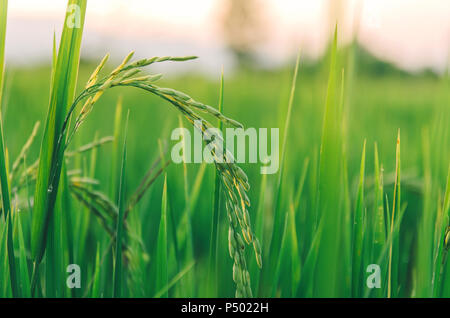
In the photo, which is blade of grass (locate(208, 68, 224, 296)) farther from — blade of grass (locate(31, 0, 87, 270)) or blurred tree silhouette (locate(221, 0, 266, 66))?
blurred tree silhouette (locate(221, 0, 266, 66))

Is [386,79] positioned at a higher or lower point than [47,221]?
higher

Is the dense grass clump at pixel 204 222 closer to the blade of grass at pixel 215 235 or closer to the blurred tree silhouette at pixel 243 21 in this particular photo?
the blade of grass at pixel 215 235

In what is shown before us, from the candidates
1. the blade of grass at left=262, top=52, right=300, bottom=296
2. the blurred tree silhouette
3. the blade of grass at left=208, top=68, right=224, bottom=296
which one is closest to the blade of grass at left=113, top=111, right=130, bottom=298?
the blade of grass at left=208, top=68, right=224, bottom=296

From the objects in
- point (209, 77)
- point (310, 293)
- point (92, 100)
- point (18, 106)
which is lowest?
point (310, 293)

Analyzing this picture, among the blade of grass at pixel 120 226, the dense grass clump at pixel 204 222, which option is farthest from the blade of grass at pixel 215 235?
the blade of grass at pixel 120 226

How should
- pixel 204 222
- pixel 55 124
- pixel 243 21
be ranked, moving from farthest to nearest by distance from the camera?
1. pixel 243 21
2. pixel 204 222
3. pixel 55 124

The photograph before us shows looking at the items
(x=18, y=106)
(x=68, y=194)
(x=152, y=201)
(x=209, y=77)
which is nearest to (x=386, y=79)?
(x=209, y=77)

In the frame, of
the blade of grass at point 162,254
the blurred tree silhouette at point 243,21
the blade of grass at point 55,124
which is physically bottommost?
the blade of grass at point 162,254

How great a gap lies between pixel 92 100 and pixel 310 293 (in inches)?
16.4

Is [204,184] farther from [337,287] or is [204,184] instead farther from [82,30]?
[82,30]

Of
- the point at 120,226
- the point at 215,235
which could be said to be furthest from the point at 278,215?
the point at 120,226

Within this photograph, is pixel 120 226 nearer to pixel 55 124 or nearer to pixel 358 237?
pixel 55 124

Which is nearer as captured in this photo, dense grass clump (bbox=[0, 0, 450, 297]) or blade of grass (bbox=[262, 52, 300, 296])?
dense grass clump (bbox=[0, 0, 450, 297])

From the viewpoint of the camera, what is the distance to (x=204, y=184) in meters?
0.84
